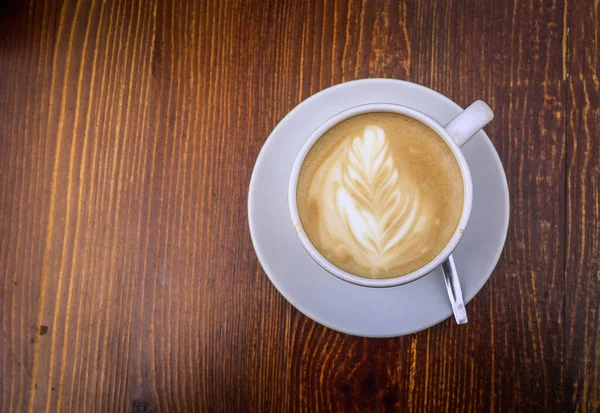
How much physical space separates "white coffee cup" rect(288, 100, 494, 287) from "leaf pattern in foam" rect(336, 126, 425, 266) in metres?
0.05

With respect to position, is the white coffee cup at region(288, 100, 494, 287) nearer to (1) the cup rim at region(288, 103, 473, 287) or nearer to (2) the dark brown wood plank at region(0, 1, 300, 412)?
(1) the cup rim at region(288, 103, 473, 287)

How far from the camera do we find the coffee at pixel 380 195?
736 millimetres

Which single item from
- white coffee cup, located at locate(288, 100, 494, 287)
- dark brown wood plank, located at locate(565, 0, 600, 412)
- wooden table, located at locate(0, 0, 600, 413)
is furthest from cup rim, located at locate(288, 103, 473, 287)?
dark brown wood plank, located at locate(565, 0, 600, 412)

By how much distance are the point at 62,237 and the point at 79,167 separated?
13cm

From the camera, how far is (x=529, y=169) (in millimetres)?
899

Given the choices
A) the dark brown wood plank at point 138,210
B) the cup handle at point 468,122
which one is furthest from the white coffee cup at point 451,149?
the dark brown wood plank at point 138,210

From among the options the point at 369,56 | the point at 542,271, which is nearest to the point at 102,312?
the point at 369,56

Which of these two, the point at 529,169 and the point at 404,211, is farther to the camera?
the point at 529,169

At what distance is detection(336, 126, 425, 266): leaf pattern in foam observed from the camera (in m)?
0.74

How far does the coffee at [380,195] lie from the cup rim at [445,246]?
13 mm

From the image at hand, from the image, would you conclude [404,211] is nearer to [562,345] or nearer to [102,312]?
[562,345]

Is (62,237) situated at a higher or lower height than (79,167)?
lower

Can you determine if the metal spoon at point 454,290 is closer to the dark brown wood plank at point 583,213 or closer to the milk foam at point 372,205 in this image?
the milk foam at point 372,205

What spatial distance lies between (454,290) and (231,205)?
16.2 inches
